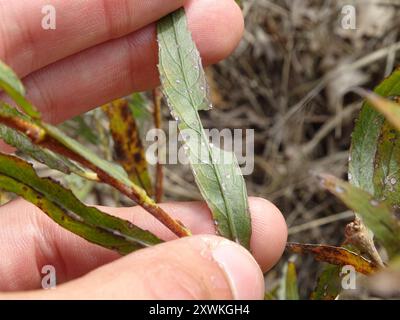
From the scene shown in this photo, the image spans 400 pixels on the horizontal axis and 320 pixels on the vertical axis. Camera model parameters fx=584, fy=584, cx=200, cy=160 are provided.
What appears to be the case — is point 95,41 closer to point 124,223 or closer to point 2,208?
point 2,208

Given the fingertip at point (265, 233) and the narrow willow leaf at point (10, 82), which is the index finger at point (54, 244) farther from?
the narrow willow leaf at point (10, 82)

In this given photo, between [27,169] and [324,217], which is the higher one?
[27,169]

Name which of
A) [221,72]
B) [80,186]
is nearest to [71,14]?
[80,186]

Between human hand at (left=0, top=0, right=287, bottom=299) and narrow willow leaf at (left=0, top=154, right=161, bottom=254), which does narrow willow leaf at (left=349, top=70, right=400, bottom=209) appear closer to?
human hand at (left=0, top=0, right=287, bottom=299)

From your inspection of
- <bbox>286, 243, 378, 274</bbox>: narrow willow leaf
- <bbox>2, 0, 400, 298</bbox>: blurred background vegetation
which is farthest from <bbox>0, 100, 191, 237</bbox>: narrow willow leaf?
<bbox>2, 0, 400, 298</bbox>: blurred background vegetation
